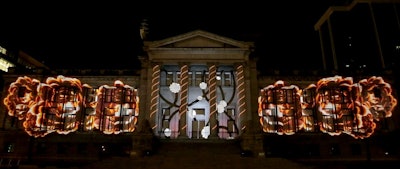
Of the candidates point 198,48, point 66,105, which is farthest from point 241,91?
point 66,105

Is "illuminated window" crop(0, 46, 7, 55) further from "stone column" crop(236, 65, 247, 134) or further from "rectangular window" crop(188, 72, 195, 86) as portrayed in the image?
"stone column" crop(236, 65, 247, 134)

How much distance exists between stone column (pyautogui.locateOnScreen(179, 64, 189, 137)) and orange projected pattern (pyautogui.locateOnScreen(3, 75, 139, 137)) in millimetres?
5751

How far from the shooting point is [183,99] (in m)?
38.8

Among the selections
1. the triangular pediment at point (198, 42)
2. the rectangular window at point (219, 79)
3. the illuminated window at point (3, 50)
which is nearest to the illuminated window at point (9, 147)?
the triangular pediment at point (198, 42)

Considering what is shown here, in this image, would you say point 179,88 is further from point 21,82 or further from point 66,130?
point 21,82

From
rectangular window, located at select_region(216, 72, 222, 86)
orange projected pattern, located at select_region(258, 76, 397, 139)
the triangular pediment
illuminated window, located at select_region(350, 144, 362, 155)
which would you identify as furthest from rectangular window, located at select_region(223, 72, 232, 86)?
illuminated window, located at select_region(350, 144, 362, 155)

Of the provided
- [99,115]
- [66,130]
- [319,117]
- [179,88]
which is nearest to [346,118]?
[319,117]

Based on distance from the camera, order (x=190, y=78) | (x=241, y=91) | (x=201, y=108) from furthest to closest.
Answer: (x=190, y=78) < (x=201, y=108) < (x=241, y=91)

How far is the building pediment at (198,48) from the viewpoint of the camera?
39.6 meters

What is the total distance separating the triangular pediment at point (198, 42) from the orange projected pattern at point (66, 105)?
7111 mm

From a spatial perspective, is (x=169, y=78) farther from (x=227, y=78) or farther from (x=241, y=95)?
(x=241, y=95)

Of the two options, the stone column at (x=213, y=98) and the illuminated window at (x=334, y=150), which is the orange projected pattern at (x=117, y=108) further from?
the illuminated window at (x=334, y=150)

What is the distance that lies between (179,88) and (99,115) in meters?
10.8

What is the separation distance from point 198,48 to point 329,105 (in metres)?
16.7
